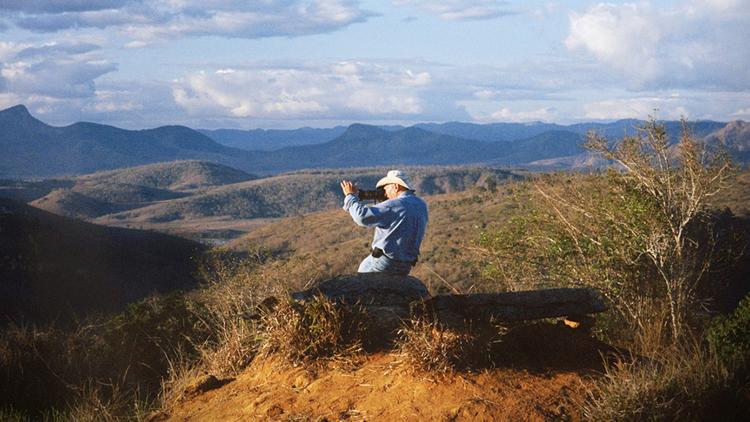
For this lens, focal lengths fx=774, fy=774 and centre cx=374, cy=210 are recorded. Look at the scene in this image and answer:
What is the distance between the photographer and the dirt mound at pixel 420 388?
5.37 m

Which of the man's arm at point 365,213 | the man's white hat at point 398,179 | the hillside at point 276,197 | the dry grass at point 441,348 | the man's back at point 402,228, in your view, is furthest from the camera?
the hillside at point 276,197

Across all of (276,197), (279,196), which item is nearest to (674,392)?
(276,197)

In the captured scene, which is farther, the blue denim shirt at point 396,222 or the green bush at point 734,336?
the blue denim shirt at point 396,222

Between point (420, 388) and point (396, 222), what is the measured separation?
1.97 metres

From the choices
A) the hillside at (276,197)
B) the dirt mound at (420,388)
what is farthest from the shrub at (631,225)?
the hillside at (276,197)

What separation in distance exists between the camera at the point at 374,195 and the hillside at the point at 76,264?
2793 centimetres

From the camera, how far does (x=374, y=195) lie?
7652mm

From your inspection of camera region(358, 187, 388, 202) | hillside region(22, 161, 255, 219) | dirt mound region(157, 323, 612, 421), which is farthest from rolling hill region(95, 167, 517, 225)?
dirt mound region(157, 323, 612, 421)

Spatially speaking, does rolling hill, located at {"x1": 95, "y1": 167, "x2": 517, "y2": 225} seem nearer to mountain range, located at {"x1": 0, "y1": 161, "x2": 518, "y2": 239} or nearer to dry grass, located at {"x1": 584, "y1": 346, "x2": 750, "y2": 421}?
mountain range, located at {"x1": 0, "y1": 161, "x2": 518, "y2": 239}

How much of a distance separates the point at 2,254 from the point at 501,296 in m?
40.5

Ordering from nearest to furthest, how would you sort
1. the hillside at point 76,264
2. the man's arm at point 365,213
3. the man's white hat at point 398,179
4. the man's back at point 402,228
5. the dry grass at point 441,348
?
the dry grass at point 441,348 < the man's arm at point 365,213 < the man's back at point 402,228 < the man's white hat at point 398,179 < the hillside at point 76,264

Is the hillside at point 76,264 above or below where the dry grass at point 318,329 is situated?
below

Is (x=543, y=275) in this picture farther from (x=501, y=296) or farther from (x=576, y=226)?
(x=501, y=296)

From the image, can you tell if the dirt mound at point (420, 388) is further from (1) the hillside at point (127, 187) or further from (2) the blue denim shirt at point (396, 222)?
(1) the hillside at point (127, 187)
